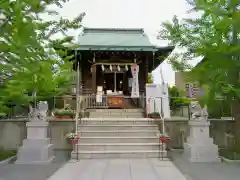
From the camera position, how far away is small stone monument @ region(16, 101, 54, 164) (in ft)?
28.4

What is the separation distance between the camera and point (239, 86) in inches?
256

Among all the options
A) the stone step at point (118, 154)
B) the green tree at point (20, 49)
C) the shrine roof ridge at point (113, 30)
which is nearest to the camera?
the green tree at point (20, 49)

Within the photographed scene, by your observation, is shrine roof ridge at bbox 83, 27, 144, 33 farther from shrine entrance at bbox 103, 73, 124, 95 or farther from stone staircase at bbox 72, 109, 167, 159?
stone staircase at bbox 72, 109, 167, 159

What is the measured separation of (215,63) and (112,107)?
10.1 meters

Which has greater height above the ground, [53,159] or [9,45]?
[9,45]

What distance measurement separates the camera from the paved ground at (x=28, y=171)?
6.78 m

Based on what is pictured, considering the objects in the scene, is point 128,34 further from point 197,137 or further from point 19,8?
point 19,8

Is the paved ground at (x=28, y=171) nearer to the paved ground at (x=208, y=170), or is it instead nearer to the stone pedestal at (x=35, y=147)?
the stone pedestal at (x=35, y=147)

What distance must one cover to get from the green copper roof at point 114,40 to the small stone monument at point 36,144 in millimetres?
7486

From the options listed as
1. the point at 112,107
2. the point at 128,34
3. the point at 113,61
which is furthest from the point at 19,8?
the point at 128,34

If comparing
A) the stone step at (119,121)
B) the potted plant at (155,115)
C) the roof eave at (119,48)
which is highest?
the roof eave at (119,48)

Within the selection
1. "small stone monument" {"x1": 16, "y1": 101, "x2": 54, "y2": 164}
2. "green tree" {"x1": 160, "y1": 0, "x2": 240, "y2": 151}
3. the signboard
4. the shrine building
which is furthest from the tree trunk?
"small stone monument" {"x1": 16, "y1": 101, "x2": 54, "y2": 164}

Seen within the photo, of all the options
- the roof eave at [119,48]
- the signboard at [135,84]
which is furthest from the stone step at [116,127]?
the roof eave at [119,48]

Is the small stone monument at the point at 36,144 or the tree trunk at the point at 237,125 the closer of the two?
the small stone monument at the point at 36,144
